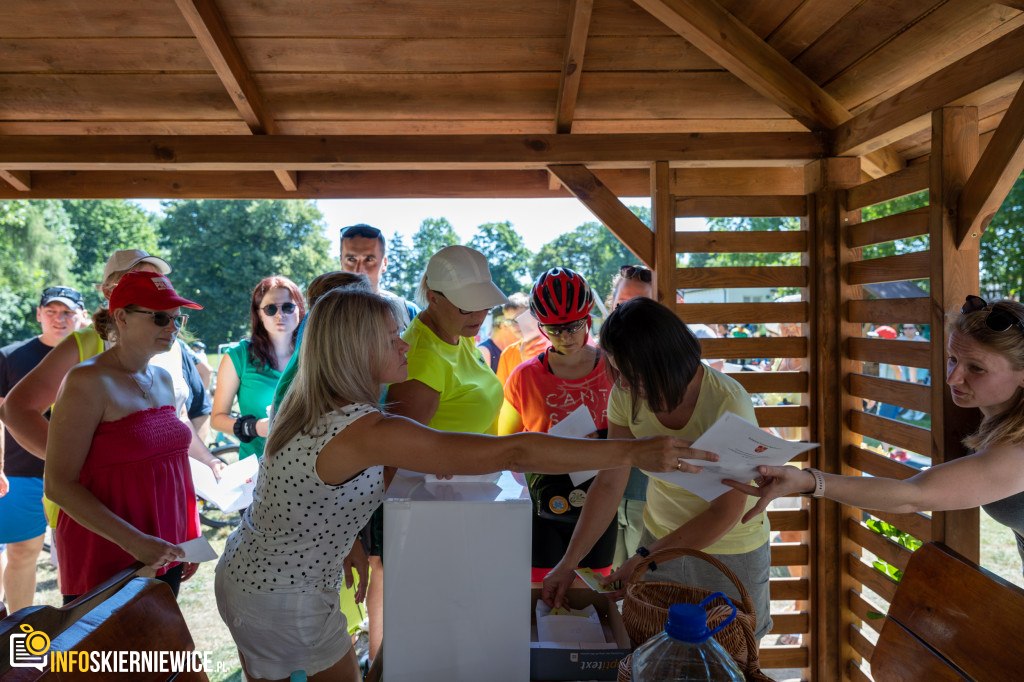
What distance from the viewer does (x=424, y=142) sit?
10.5 ft

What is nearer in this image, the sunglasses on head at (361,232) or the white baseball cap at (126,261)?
the white baseball cap at (126,261)

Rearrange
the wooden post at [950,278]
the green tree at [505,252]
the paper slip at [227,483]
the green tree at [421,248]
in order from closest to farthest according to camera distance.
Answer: the wooden post at [950,278] < the paper slip at [227,483] < the green tree at [421,248] < the green tree at [505,252]

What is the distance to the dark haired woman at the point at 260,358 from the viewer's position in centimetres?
322

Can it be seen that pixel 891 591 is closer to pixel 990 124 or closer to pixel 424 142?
pixel 990 124

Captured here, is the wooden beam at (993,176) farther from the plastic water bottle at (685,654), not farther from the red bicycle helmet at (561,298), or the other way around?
the plastic water bottle at (685,654)

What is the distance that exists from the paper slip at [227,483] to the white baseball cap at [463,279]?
3.33 ft

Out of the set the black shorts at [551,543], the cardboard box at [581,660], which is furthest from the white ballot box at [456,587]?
the black shorts at [551,543]

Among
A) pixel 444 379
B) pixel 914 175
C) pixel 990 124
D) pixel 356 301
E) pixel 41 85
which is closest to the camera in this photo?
pixel 356 301

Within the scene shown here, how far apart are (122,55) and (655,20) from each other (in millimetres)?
2468

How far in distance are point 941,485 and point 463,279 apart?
1428 mm

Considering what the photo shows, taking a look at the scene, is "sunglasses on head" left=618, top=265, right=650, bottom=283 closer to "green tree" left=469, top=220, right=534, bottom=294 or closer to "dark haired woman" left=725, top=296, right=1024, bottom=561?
"dark haired woman" left=725, top=296, right=1024, bottom=561

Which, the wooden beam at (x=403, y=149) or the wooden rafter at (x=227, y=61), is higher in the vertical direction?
the wooden rafter at (x=227, y=61)

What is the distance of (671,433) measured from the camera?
6.06 ft

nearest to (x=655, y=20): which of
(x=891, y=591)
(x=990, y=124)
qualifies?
(x=990, y=124)
